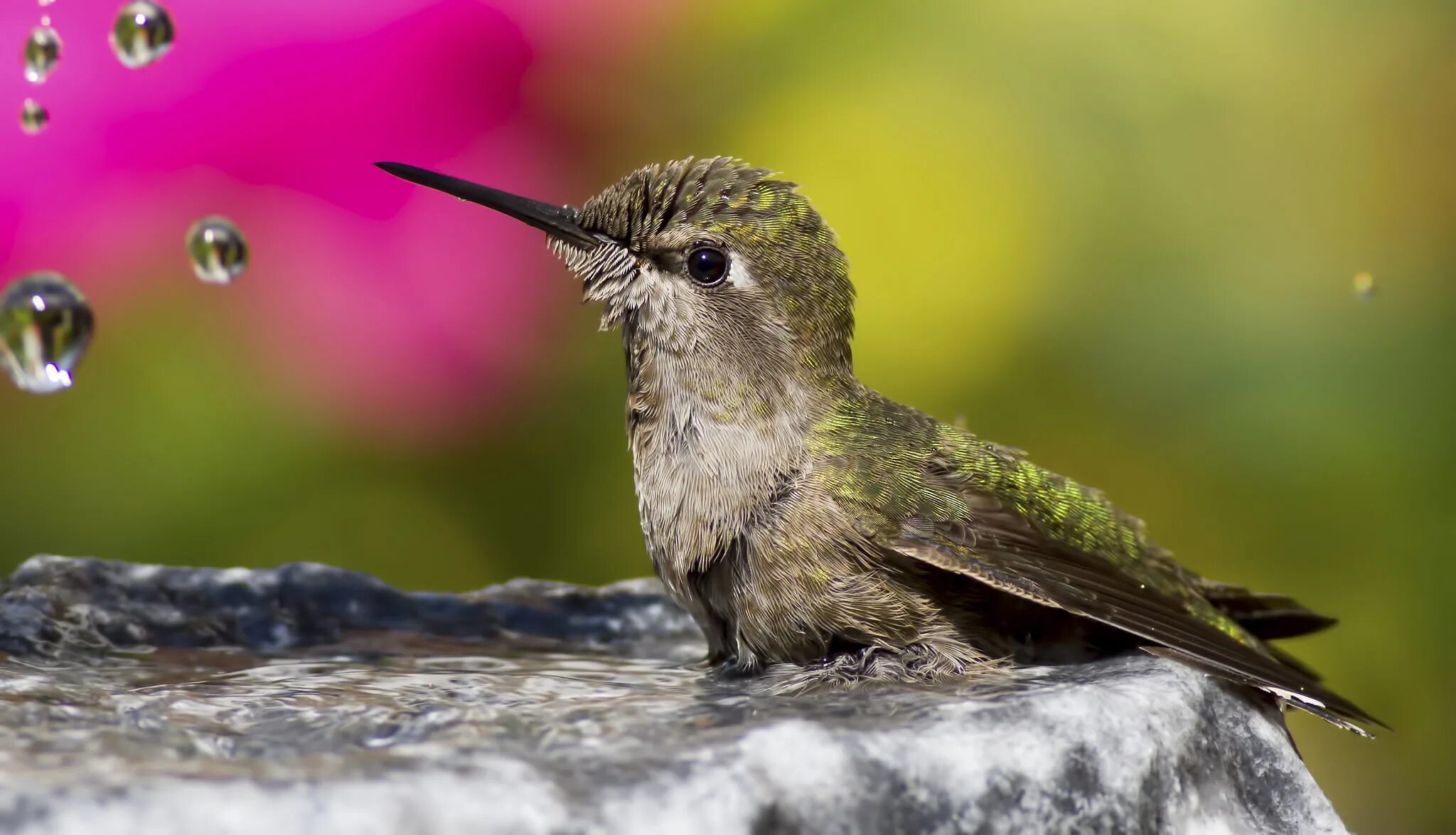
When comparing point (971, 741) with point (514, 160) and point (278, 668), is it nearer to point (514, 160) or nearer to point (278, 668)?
point (278, 668)

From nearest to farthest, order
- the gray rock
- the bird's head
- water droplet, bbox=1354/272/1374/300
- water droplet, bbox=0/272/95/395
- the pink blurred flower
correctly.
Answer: the gray rock
water droplet, bbox=0/272/95/395
the bird's head
the pink blurred flower
water droplet, bbox=1354/272/1374/300

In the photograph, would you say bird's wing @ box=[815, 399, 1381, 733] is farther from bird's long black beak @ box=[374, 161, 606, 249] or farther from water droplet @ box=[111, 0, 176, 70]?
water droplet @ box=[111, 0, 176, 70]

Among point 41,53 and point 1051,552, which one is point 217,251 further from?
point 1051,552

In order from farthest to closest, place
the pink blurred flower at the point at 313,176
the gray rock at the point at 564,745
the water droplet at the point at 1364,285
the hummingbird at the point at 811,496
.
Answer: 1. the water droplet at the point at 1364,285
2. the pink blurred flower at the point at 313,176
3. the hummingbird at the point at 811,496
4. the gray rock at the point at 564,745

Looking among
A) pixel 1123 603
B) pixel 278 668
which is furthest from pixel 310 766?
pixel 1123 603

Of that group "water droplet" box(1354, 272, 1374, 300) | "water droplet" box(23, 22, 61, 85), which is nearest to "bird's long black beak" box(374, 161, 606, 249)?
"water droplet" box(23, 22, 61, 85)

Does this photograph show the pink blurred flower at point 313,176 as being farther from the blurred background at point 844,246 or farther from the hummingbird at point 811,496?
the hummingbird at point 811,496

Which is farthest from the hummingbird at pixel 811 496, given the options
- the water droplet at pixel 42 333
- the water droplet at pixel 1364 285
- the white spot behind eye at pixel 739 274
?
the water droplet at pixel 1364 285

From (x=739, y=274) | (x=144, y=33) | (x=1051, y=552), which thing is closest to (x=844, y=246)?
(x=739, y=274)
